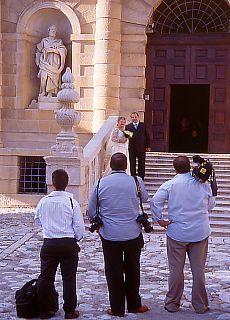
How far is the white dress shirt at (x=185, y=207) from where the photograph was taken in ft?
23.7

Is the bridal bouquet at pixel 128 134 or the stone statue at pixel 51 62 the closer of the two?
the bridal bouquet at pixel 128 134

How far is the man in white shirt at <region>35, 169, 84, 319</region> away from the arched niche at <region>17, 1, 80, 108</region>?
1144cm

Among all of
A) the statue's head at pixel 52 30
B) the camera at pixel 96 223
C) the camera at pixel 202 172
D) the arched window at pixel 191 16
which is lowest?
the camera at pixel 96 223

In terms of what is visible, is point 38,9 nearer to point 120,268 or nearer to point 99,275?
point 99,275

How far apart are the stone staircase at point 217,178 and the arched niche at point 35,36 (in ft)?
12.4

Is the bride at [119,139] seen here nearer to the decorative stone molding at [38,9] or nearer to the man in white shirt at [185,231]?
the decorative stone molding at [38,9]

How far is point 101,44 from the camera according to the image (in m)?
17.6

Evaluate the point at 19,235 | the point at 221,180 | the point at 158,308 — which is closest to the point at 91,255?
the point at 19,235

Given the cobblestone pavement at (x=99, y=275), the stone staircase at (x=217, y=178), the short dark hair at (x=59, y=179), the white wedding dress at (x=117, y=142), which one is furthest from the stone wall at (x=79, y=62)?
the short dark hair at (x=59, y=179)

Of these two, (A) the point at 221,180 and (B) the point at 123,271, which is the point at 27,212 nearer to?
(A) the point at 221,180

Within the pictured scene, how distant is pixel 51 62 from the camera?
18516 mm

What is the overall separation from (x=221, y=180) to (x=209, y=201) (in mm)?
7721

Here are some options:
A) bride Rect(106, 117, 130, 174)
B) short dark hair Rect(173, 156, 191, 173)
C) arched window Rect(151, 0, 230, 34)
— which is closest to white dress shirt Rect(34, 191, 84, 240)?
short dark hair Rect(173, 156, 191, 173)

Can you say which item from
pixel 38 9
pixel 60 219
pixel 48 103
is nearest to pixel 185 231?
pixel 60 219
